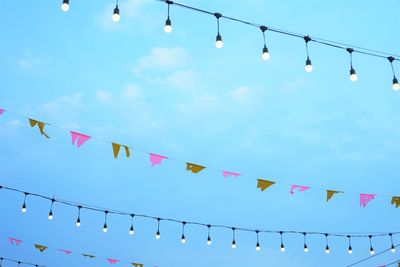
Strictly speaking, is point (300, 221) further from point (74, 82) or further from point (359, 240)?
point (74, 82)

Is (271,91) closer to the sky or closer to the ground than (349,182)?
closer to the sky

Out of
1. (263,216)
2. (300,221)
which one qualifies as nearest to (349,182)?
(300,221)

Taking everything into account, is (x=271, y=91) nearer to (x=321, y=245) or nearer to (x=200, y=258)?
(x=321, y=245)

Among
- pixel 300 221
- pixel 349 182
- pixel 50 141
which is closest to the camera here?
pixel 50 141

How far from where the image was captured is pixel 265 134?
44.7 m

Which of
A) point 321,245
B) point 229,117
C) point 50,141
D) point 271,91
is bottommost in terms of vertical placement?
point 321,245

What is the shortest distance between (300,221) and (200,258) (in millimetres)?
12506

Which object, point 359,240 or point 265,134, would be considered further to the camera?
point 265,134

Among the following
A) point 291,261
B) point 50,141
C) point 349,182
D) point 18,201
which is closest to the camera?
point 291,261

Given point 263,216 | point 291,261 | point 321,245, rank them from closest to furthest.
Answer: point 291,261 < point 321,245 < point 263,216

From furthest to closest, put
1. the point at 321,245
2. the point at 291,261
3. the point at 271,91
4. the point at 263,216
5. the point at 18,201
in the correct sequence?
the point at 271,91 < the point at 263,216 < the point at 321,245 < the point at 18,201 < the point at 291,261

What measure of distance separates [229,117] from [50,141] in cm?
1516

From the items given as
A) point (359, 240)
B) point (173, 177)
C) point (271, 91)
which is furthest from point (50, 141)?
point (271, 91)

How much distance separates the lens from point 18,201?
30.3 m
